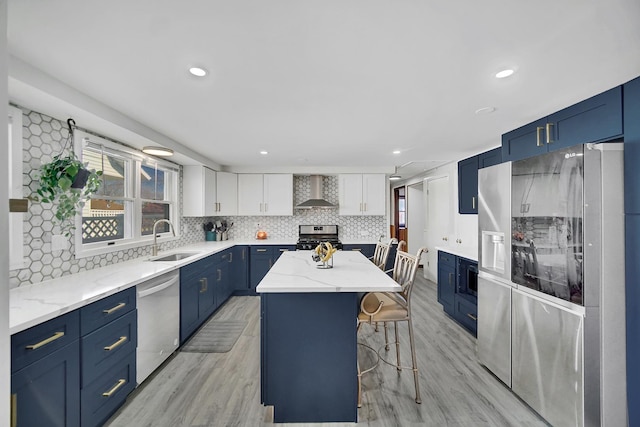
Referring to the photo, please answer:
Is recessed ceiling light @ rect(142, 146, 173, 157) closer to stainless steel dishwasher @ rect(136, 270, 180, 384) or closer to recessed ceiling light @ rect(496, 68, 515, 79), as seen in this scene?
stainless steel dishwasher @ rect(136, 270, 180, 384)

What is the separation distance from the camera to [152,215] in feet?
11.2

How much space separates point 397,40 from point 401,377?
249 cm

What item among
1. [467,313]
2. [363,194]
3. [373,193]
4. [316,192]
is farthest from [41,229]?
[373,193]

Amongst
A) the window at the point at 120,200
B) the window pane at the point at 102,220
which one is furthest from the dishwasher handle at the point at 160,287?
the window pane at the point at 102,220

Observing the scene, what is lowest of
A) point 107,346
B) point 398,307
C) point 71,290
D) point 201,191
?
point 107,346

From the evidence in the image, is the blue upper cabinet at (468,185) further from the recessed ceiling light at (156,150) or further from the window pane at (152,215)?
the window pane at (152,215)

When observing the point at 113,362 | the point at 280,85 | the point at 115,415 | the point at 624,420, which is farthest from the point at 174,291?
the point at 624,420

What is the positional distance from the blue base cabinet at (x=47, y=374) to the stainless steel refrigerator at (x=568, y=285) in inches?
116

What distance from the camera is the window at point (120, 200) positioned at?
240 centimetres

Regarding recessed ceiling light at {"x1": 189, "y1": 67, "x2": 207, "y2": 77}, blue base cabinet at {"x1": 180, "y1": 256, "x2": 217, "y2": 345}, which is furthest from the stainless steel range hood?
recessed ceiling light at {"x1": 189, "y1": 67, "x2": 207, "y2": 77}

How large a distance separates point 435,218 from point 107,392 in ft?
17.5

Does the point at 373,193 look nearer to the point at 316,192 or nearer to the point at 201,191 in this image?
the point at 316,192

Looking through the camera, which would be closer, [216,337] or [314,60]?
[314,60]

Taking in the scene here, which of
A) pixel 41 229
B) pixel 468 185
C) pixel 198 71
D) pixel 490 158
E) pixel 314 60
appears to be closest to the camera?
pixel 314 60
